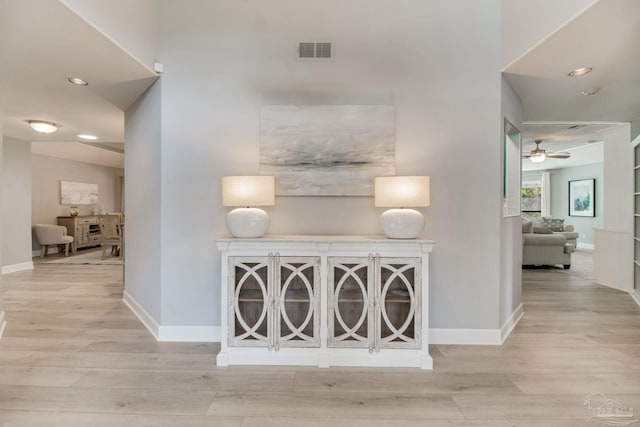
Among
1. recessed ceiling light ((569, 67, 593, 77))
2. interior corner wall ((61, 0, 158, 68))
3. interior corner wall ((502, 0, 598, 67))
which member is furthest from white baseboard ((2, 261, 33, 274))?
recessed ceiling light ((569, 67, 593, 77))

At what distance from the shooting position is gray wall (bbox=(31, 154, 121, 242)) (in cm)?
710

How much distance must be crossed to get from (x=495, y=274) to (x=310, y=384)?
5.77 feet

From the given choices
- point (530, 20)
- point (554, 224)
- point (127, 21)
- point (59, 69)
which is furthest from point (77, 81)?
point (554, 224)

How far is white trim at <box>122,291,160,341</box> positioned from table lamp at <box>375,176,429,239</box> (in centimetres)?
215

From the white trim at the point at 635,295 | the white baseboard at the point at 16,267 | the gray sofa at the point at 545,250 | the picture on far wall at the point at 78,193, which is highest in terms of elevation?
the picture on far wall at the point at 78,193

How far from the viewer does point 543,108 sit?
361cm

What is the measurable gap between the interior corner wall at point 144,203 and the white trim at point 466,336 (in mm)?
2323

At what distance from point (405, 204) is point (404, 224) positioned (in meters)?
0.15

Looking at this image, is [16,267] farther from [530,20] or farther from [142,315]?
[530,20]

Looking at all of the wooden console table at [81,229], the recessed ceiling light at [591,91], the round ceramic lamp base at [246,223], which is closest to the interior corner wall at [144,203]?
the round ceramic lamp base at [246,223]

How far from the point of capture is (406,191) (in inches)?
94.7
